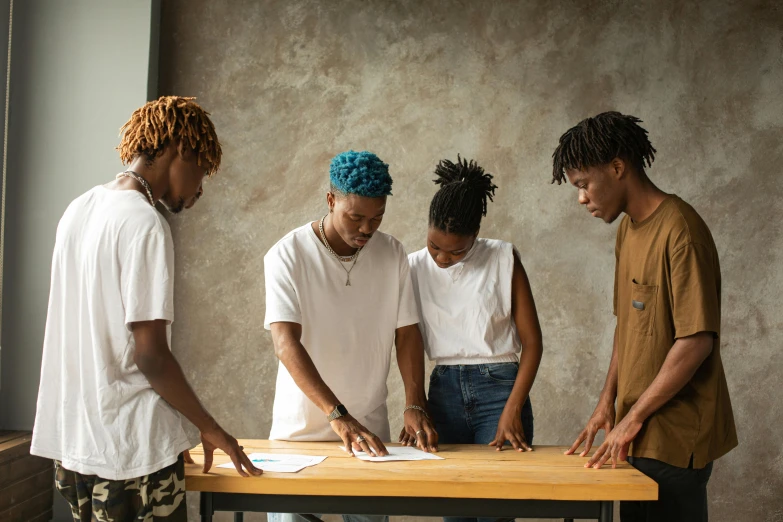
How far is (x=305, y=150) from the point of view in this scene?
4.49 m

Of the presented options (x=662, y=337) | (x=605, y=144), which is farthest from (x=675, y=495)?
(x=605, y=144)

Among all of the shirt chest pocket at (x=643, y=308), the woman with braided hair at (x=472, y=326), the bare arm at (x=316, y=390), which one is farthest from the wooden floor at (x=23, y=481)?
the shirt chest pocket at (x=643, y=308)

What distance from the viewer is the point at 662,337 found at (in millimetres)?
2217

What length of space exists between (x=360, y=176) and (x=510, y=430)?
996 mm

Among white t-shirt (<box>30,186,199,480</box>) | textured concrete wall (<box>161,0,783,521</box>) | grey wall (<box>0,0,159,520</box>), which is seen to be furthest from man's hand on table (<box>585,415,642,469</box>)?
grey wall (<box>0,0,159,520</box>)

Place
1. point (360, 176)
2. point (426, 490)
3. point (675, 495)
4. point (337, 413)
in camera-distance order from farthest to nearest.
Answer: point (360, 176) → point (337, 413) → point (675, 495) → point (426, 490)

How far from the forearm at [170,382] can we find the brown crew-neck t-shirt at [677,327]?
129cm

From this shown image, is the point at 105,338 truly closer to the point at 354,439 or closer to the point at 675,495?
the point at 354,439

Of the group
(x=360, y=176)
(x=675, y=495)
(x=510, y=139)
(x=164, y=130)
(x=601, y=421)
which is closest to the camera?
(x=164, y=130)

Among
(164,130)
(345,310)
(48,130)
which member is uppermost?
(48,130)

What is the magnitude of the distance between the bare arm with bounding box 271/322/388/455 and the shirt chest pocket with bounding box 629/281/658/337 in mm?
859

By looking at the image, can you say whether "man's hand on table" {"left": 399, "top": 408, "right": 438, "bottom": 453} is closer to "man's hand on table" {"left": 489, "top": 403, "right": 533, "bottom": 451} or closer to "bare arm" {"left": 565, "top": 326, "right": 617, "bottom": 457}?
"man's hand on table" {"left": 489, "top": 403, "right": 533, "bottom": 451}

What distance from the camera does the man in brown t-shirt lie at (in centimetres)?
214

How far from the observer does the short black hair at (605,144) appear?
7.69 feet
